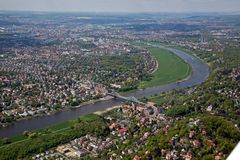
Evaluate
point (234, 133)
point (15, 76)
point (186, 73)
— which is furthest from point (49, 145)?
point (186, 73)

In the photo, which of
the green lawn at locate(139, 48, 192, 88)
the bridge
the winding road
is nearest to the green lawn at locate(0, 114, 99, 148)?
the winding road

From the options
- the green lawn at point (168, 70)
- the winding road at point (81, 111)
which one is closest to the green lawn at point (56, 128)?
the winding road at point (81, 111)

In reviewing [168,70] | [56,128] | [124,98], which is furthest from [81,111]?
[168,70]

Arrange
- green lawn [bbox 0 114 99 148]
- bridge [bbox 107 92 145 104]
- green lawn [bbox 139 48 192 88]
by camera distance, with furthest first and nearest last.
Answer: green lawn [bbox 139 48 192 88] → bridge [bbox 107 92 145 104] → green lawn [bbox 0 114 99 148]

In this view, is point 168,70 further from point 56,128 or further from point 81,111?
point 56,128

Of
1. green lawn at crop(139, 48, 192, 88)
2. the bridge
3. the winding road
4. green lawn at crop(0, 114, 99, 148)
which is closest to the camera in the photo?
green lawn at crop(0, 114, 99, 148)

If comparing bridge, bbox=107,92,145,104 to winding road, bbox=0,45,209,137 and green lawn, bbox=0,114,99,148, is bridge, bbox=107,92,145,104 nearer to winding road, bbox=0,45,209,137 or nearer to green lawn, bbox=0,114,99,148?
winding road, bbox=0,45,209,137

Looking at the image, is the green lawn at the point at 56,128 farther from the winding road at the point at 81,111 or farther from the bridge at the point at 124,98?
the bridge at the point at 124,98

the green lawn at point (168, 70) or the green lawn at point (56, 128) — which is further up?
the green lawn at point (168, 70)

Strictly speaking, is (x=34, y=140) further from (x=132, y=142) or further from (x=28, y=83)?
(x=28, y=83)
